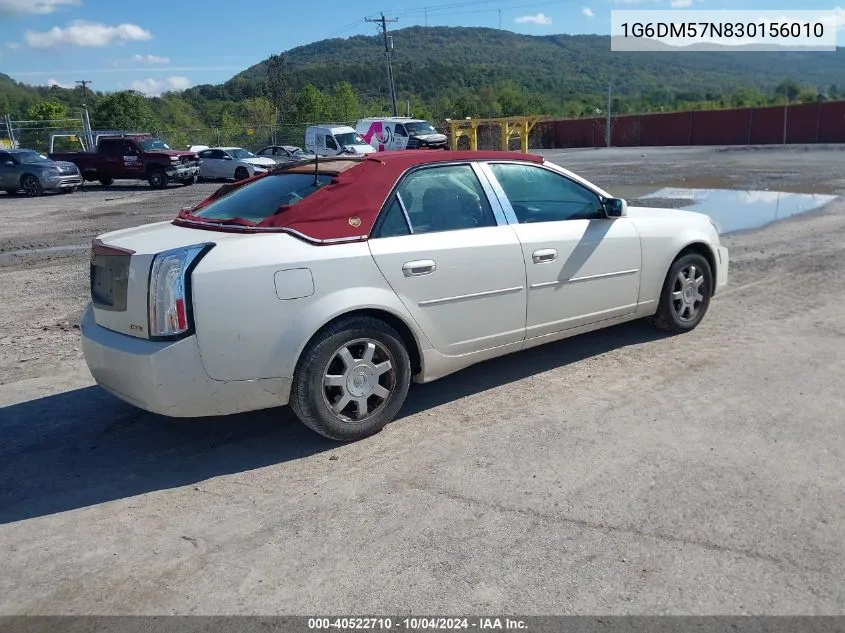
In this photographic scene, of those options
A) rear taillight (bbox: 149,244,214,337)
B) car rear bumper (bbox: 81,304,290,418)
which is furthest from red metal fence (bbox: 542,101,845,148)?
rear taillight (bbox: 149,244,214,337)

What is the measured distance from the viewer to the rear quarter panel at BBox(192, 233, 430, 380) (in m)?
3.73

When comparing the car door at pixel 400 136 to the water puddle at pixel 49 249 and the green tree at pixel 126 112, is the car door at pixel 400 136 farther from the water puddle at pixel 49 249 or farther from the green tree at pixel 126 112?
the water puddle at pixel 49 249

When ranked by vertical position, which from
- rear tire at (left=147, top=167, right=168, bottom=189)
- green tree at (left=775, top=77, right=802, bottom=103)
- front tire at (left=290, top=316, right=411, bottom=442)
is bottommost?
front tire at (left=290, top=316, right=411, bottom=442)

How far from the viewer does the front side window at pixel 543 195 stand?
4988 millimetres

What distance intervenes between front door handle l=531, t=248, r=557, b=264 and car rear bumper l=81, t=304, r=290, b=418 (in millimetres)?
1903

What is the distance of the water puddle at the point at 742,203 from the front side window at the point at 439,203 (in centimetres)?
791

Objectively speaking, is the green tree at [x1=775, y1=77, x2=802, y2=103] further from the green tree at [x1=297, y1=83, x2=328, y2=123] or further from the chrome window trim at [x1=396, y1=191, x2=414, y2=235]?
the chrome window trim at [x1=396, y1=191, x2=414, y2=235]

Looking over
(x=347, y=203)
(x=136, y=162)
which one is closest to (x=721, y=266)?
(x=347, y=203)

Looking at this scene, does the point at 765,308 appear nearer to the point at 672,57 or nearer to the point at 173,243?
the point at 173,243

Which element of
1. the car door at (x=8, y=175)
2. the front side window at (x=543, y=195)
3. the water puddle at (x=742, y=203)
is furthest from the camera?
the car door at (x=8, y=175)

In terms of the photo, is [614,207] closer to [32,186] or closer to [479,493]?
[479,493]

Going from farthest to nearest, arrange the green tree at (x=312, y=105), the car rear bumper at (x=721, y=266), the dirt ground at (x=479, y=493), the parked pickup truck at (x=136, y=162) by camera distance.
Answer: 1. the green tree at (x=312, y=105)
2. the parked pickup truck at (x=136, y=162)
3. the car rear bumper at (x=721, y=266)
4. the dirt ground at (x=479, y=493)

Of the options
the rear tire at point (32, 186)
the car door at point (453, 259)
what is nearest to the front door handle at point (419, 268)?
the car door at point (453, 259)

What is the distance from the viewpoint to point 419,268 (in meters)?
4.34
